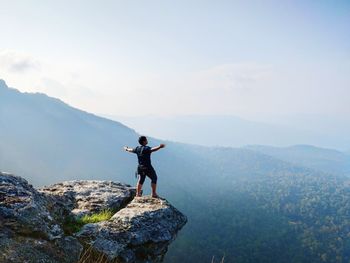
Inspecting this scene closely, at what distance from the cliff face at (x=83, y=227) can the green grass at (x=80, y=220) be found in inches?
4.9

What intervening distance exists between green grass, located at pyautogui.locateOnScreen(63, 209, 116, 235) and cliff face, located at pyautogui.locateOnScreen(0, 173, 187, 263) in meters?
0.12

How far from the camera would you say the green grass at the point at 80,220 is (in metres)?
9.00

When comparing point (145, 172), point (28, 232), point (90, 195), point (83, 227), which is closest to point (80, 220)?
point (83, 227)

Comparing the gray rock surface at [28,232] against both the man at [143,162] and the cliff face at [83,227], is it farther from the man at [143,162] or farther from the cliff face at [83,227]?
the man at [143,162]

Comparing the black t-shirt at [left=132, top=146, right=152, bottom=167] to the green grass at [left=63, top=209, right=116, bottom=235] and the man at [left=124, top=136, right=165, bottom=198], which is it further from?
the green grass at [left=63, top=209, right=116, bottom=235]

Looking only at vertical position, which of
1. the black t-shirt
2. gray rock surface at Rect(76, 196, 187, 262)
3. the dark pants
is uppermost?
the black t-shirt

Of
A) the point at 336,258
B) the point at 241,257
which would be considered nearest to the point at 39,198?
the point at 241,257

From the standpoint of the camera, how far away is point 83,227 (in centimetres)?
927

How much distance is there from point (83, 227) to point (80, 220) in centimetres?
52

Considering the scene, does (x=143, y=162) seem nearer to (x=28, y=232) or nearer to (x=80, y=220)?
(x=80, y=220)

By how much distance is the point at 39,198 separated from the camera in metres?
8.98

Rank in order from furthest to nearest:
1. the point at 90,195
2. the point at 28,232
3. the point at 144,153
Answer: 1. the point at 144,153
2. the point at 90,195
3. the point at 28,232

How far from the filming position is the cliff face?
7.10 meters

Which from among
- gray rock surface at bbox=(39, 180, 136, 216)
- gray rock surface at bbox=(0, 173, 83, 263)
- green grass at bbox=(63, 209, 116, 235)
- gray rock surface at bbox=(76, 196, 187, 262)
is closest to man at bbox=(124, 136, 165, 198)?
gray rock surface at bbox=(39, 180, 136, 216)
